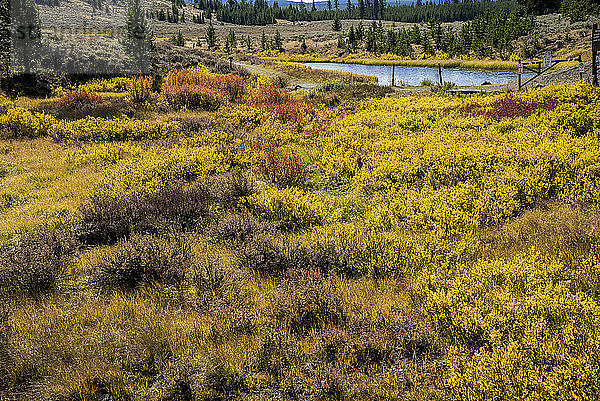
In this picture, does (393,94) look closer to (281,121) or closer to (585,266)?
(281,121)

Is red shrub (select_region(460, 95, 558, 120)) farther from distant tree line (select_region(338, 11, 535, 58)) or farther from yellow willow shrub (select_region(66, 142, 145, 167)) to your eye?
distant tree line (select_region(338, 11, 535, 58))

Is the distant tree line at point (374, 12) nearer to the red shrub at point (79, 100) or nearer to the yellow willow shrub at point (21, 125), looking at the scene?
the red shrub at point (79, 100)

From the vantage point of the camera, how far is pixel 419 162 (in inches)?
347

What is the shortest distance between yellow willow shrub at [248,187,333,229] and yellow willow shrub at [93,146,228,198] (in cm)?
259

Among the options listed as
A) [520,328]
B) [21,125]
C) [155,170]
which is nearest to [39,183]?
[155,170]

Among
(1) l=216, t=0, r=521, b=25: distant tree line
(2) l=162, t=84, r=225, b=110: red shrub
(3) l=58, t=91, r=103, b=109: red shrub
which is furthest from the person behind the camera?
(1) l=216, t=0, r=521, b=25: distant tree line

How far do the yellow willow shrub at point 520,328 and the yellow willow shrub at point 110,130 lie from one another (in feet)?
40.6

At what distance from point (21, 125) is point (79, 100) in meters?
4.26

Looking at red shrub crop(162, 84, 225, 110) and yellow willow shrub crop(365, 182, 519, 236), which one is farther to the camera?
red shrub crop(162, 84, 225, 110)

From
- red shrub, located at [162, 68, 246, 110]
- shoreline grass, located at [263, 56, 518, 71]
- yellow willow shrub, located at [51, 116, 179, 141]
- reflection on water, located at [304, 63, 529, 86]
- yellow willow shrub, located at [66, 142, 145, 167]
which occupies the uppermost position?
shoreline grass, located at [263, 56, 518, 71]

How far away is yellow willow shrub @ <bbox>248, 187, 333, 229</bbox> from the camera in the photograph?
21.9 ft

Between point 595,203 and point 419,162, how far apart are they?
3668 mm

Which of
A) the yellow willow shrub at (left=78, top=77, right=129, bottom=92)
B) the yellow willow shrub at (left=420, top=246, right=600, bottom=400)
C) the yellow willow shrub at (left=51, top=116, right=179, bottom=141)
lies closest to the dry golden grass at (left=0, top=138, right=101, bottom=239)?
the yellow willow shrub at (left=51, top=116, right=179, bottom=141)

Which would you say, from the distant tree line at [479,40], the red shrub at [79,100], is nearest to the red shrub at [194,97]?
the red shrub at [79,100]
